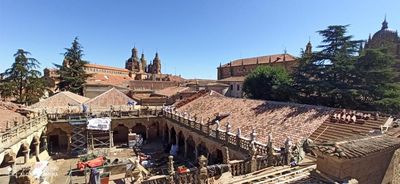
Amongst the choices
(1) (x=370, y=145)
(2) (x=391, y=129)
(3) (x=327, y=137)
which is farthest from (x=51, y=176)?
(2) (x=391, y=129)

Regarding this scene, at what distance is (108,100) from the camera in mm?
39125

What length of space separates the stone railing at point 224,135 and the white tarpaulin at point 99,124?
25.1 ft

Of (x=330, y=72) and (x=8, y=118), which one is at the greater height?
(x=330, y=72)

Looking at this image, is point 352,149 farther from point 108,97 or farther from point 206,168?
point 108,97

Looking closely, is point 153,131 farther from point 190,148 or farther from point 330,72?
point 330,72

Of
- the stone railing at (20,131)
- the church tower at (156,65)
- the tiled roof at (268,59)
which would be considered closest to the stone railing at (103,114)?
the stone railing at (20,131)

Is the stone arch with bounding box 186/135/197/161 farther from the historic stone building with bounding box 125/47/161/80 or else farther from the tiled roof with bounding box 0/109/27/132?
the historic stone building with bounding box 125/47/161/80

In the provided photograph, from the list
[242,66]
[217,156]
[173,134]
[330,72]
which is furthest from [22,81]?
[242,66]

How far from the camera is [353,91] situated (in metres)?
25.2

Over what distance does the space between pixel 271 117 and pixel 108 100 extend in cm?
2659

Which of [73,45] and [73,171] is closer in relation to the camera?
[73,171]

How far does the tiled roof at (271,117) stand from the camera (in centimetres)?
1809

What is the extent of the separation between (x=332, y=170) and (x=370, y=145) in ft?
6.65

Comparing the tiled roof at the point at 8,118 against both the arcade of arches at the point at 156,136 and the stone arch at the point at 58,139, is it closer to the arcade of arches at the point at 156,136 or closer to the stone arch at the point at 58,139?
the arcade of arches at the point at 156,136
